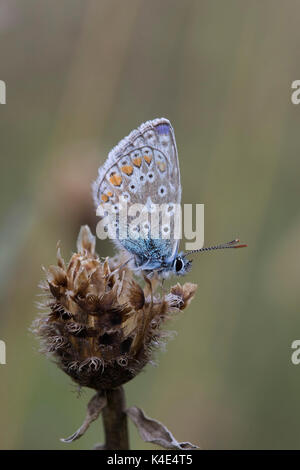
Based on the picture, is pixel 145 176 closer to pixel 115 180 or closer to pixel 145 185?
pixel 145 185

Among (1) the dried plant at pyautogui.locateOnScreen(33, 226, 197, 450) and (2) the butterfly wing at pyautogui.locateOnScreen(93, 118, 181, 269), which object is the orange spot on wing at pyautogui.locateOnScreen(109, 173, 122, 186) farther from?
(1) the dried plant at pyautogui.locateOnScreen(33, 226, 197, 450)

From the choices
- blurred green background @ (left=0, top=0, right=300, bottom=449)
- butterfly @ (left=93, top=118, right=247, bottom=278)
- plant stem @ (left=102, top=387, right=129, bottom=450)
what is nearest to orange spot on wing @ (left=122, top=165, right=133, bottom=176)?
butterfly @ (left=93, top=118, right=247, bottom=278)

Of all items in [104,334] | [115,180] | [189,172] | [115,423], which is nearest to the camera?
[104,334]

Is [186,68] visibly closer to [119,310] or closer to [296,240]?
[296,240]

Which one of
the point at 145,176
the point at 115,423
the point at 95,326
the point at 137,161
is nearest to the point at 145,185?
the point at 145,176

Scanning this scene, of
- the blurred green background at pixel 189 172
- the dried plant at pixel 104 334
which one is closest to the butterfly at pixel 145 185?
the dried plant at pixel 104 334

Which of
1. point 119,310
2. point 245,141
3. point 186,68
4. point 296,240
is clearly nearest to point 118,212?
point 119,310

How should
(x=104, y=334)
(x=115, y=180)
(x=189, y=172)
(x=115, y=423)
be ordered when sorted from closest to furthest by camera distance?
1. (x=104, y=334)
2. (x=115, y=423)
3. (x=115, y=180)
4. (x=189, y=172)
